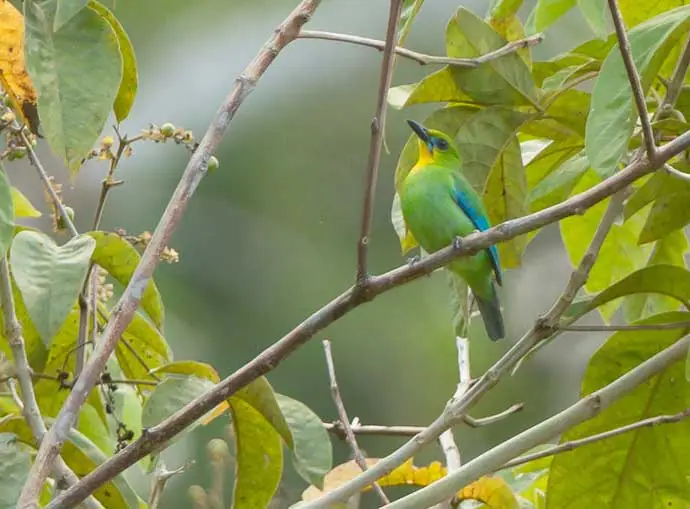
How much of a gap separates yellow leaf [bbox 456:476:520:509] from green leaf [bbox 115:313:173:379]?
466 mm

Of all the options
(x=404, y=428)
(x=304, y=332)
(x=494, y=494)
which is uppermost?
(x=304, y=332)

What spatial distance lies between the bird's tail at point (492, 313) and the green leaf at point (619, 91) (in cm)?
96

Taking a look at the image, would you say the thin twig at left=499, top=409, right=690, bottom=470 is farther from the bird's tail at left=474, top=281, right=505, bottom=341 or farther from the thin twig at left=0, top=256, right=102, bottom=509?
the bird's tail at left=474, top=281, right=505, bottom=341

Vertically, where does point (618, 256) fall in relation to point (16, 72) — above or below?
below

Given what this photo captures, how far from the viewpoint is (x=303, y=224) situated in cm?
412

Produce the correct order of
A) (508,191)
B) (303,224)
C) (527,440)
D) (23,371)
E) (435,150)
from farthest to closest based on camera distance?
(303,224) → (435,150) → (508,191) → (527,440) → (23,371)

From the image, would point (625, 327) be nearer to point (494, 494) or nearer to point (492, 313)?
point (494, 494)

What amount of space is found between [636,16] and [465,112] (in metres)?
0.30

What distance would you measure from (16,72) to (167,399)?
0.43 metres

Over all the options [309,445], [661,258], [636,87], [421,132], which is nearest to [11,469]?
[309,445]

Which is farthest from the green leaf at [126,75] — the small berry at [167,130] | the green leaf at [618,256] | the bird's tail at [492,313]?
the bird's tail at [492,313]

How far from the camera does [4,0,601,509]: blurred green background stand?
3.90 meters

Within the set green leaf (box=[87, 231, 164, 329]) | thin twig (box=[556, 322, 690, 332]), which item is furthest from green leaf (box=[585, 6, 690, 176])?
green leaf (box=[87, 231, 164, 329])

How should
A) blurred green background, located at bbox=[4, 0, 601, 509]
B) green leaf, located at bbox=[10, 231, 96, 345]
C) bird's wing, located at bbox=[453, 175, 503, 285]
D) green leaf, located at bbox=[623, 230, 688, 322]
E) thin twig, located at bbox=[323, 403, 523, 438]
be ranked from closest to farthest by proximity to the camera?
green leaf, located at bbox=[10, 231, 96, 345] → thin twig, located at bbox=[323, 403, 523, 438] → green leaf, located at bbox=[623, 230, 688, 322] → bird's wing, located at bbox=[453, 175, 503, 285] → blurred green background, located at bbox=[4, 0, 601, 509]
